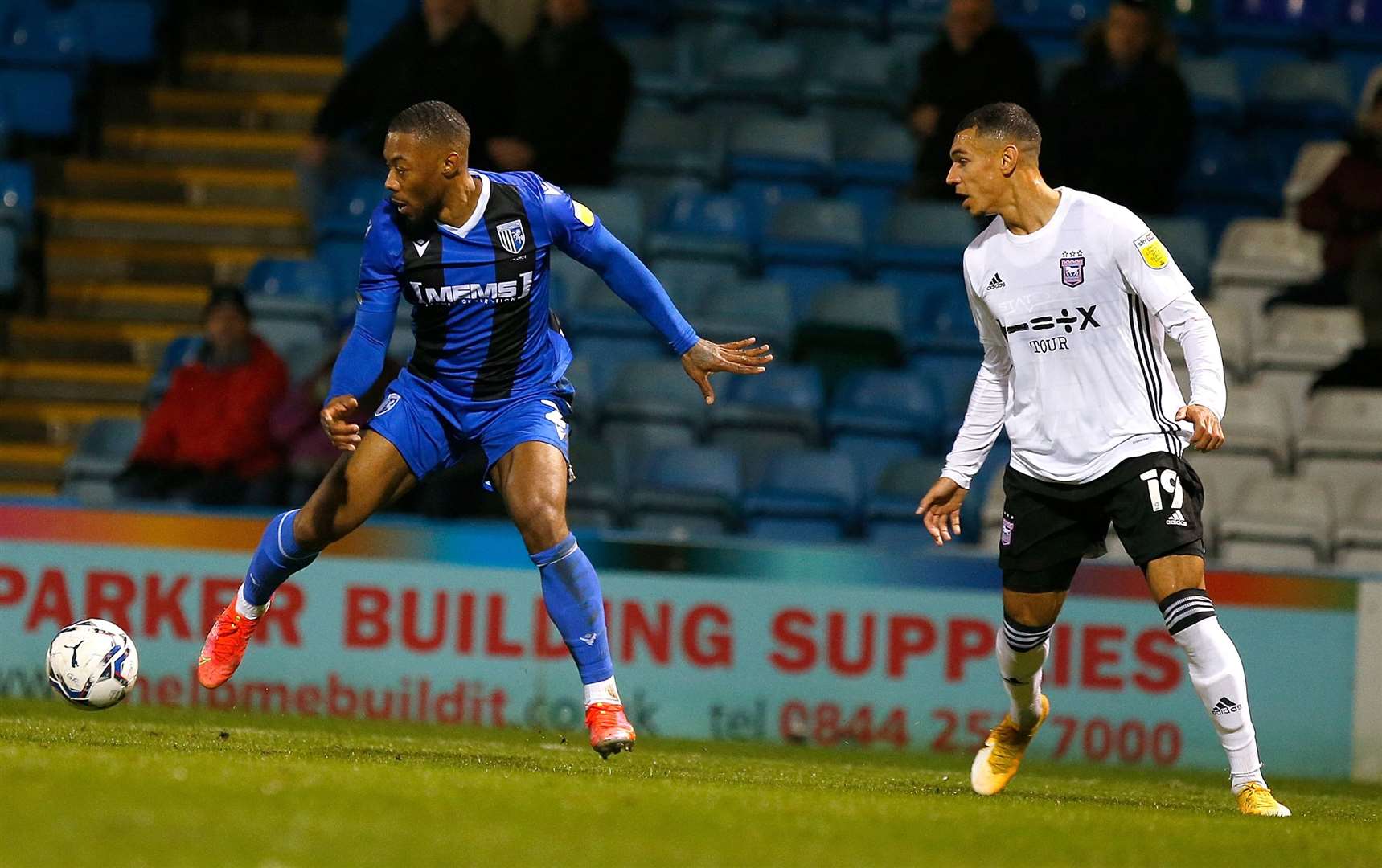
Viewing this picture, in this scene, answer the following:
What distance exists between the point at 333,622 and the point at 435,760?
118 inches

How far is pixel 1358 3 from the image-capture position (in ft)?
44.9

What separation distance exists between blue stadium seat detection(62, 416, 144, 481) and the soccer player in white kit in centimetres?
631

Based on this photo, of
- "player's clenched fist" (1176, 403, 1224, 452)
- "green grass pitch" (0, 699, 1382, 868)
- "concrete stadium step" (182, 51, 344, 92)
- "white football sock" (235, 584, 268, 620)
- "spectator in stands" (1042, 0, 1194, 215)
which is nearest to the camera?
"green grass pitch" (0, 699, 1382, 868)

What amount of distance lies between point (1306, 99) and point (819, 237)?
10.9 ft

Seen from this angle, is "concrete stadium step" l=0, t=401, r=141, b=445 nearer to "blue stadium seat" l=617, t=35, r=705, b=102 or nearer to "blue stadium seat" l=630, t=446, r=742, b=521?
"blue stadium seat" l=630, t=446, r=742, b=521

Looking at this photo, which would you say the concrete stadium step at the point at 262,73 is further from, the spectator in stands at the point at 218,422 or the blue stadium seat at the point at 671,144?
the spectator in stands at the point at 218,422

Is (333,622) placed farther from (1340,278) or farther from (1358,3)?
(1358,3)

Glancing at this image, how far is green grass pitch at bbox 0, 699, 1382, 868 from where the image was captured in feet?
15.7

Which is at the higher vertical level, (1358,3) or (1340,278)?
(1358,3)

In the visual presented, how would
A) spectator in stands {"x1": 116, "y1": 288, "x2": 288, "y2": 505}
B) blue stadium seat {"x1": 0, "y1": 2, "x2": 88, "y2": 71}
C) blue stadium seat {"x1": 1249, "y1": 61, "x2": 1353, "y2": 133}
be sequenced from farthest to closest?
blue stadium seat {"x1": 0, "y1": 2, "x2": 88, "y2": 71} < blue stadium seat {"x1": 1249, "y1": 61, "x2": 1353, "y2": 133} < spectator in stands {"x1": 116, "y1": 288, "x2": 288, "y2": 505}

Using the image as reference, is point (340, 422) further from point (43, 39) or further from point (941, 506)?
point (43, 39)

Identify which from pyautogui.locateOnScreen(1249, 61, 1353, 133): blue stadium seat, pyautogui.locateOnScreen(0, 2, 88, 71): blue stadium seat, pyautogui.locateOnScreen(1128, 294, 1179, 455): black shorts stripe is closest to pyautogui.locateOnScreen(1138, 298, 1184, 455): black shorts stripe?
pyautogui.locateOnScreen(1128, 294, 1179, 455): black shorts stripe

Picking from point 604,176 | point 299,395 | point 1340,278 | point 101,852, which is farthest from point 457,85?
point 101,852

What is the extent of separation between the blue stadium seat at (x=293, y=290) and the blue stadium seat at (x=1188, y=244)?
5.03 metres
